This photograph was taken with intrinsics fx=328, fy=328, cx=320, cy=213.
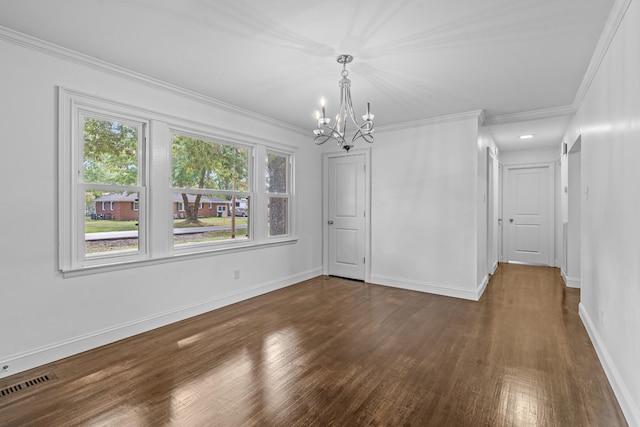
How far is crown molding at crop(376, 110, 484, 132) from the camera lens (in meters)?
4.27

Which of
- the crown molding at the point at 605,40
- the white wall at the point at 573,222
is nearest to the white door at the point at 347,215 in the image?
the crown molding at the point at 605,40

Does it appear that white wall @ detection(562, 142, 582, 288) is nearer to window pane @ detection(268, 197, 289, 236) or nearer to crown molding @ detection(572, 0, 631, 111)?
crown molding @ detection(572, 0, 631, 111)

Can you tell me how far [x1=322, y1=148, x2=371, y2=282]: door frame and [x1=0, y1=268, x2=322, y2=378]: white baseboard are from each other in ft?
5.31

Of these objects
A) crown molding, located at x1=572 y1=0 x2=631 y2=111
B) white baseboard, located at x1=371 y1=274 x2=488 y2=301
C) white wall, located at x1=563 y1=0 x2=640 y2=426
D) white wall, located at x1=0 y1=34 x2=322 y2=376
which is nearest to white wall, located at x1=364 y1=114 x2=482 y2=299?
white baseboard, located at x1=371 y1=274 x2=488 y2=301

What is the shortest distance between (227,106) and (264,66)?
124 cm

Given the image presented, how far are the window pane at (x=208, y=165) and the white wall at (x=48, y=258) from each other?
34 cm

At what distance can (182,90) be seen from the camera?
349cm

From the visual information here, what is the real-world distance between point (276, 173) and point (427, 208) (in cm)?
229

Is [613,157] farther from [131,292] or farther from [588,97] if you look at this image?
[131,292]

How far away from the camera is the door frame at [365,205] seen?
5.30 metres

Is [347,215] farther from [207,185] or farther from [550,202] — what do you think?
[550,202]

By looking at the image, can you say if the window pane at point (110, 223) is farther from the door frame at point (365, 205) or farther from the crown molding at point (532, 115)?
the crown molding at point (532, 115)

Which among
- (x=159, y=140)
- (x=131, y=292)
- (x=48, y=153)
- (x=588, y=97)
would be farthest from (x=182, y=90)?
(x=588, y=97)

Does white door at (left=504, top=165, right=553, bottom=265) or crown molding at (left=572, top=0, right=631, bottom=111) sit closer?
crown molding at (left=572, top=0, right=631, bottom=111)
